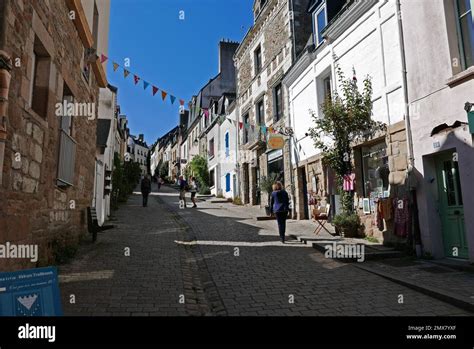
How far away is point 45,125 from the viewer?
5.01 m

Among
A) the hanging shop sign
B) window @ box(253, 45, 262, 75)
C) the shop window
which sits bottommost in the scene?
the shop window

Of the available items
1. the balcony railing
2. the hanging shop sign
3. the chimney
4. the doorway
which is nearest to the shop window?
the doorway

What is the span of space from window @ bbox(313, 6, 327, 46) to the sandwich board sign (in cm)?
1015

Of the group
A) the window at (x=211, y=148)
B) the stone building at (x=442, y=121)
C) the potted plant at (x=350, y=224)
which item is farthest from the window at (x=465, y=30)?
the window at (x=211, y=148)

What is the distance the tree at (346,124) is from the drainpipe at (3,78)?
686 cm

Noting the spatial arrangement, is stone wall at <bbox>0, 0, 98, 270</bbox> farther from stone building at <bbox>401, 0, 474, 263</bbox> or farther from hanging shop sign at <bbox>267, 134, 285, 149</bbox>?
hanging shop sign at <bbox>267, 134, 285, 149</bbox>

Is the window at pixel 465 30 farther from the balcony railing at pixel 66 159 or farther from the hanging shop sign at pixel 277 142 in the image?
the hanging shop sign at pixel 277 142

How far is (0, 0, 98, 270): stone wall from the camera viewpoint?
12.7 feet

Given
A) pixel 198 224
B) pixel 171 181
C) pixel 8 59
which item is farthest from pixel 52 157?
pixel 171 181

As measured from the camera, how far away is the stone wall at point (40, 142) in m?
3.88

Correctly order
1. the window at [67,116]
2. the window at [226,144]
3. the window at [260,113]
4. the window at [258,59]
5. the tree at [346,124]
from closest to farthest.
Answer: the window at [67,116]
the tree at [346,124]
the window at [260,113]
the window at [258,59]
the window at [226,144]

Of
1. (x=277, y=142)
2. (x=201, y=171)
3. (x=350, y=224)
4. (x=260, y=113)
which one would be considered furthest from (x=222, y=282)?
(x=201, y=171)

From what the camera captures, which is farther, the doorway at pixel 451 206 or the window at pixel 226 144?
the window at pixel 226 144

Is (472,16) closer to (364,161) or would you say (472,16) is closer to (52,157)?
→ (364,161)
